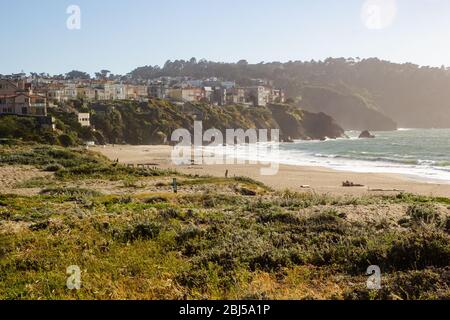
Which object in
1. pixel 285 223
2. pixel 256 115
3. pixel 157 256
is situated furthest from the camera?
pixel 256 115

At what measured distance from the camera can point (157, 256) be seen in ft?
36.0

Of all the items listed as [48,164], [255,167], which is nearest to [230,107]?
[255,167]

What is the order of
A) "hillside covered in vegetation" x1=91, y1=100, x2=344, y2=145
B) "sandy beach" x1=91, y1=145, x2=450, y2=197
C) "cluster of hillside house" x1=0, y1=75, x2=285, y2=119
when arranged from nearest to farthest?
"sandy beach" x1=91, y1=145, x2=450, y2=197, "cluster of hillside house" x1=0, y1=75, x2=285, y2=119, "hillside covered in vegetation" x1=91, y1=100, x2=344, y2=145

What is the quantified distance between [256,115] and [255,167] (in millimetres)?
85314

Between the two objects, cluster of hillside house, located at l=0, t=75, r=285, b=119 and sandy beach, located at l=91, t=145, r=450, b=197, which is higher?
cluster of hillside house, located at l=0, t=75, r=285, b=119

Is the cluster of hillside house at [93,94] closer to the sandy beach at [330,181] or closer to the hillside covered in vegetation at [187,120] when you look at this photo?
the hillside covered in vegetation at [187,120]

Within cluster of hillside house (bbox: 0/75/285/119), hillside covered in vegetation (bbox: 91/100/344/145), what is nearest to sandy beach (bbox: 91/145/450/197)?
cluster of hillside house (bbox: 0/75/285/119)

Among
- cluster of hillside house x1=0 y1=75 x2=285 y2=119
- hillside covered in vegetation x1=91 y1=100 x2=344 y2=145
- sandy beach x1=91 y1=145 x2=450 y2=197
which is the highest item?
cluster of hillside house x1=0 y1=75 x2=285 y2=119

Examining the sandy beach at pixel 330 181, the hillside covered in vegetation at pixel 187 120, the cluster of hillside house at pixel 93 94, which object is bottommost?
the sandy beach at pixel 330 181

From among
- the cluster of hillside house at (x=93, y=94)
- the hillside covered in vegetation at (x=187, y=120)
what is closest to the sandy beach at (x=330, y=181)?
the cluster of hillside house at (x=93, y=94)

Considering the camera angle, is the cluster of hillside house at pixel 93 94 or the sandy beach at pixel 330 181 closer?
the sandy beach at pixel 330 181

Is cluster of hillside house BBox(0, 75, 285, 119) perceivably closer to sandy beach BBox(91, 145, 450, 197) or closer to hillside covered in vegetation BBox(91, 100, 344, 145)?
hillside covered in vegetation BBox(91, 100, 344, 145)

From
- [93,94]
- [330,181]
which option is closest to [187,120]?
[93,94]

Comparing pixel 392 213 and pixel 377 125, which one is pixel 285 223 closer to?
pixel 392 213
